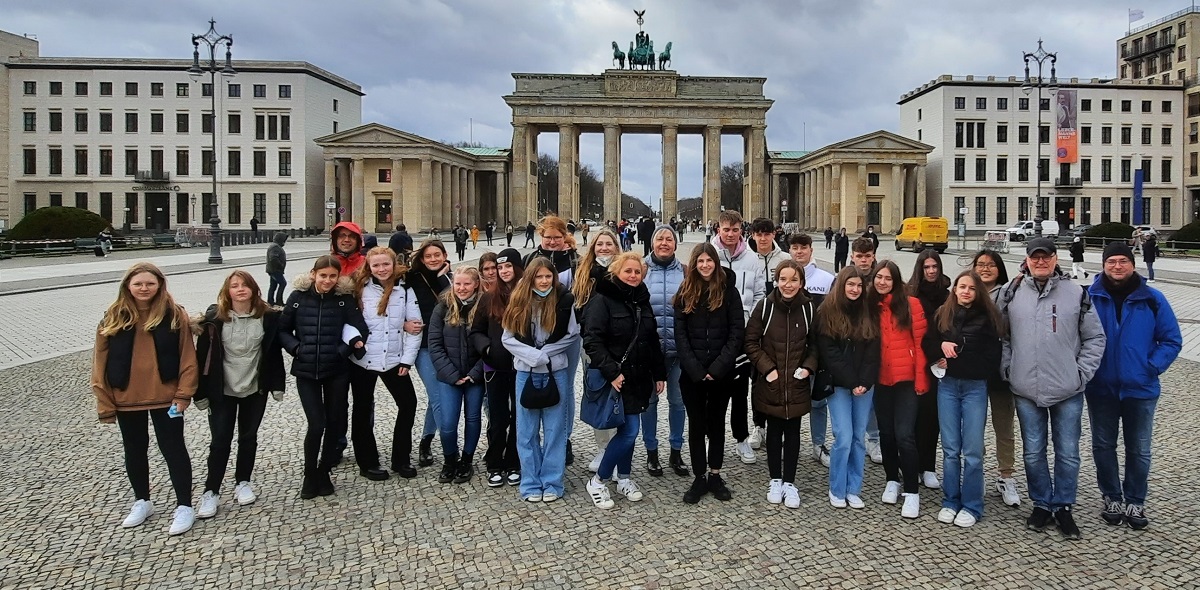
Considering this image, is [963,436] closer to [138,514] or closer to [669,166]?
[138,514]

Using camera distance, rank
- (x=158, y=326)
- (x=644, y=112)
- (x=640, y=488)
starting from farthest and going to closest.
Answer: (x=644, y=112), (x=640, y=488), (x=158, y=326)

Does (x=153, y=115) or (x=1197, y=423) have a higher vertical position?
(x=153, y=115)

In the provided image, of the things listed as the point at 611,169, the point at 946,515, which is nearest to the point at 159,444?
the point at 946,515

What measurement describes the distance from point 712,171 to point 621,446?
66.5 metres

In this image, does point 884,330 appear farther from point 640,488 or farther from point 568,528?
point 568,528

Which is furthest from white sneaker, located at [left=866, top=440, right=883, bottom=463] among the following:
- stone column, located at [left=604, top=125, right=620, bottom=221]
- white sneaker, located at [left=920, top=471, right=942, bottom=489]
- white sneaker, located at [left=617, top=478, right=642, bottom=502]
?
stone column, located at [left=604, top=125, right=620, bottom=221]

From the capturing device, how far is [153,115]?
227 ft

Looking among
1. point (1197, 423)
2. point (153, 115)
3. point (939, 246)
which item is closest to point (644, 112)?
point (939, 246)

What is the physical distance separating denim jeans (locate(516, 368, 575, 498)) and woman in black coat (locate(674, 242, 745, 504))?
964 millimetres

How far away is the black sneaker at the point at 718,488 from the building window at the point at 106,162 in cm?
7838

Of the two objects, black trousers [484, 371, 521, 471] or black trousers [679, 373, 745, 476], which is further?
black trousers [484, 371, 521, 471]

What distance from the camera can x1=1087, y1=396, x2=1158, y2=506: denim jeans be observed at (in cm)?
534

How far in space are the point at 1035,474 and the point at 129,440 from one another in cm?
629

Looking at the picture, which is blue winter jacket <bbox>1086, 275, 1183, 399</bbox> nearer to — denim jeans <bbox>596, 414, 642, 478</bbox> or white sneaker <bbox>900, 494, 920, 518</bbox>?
white sneaker <bbox>900, 494, 920, 518</bbox>
